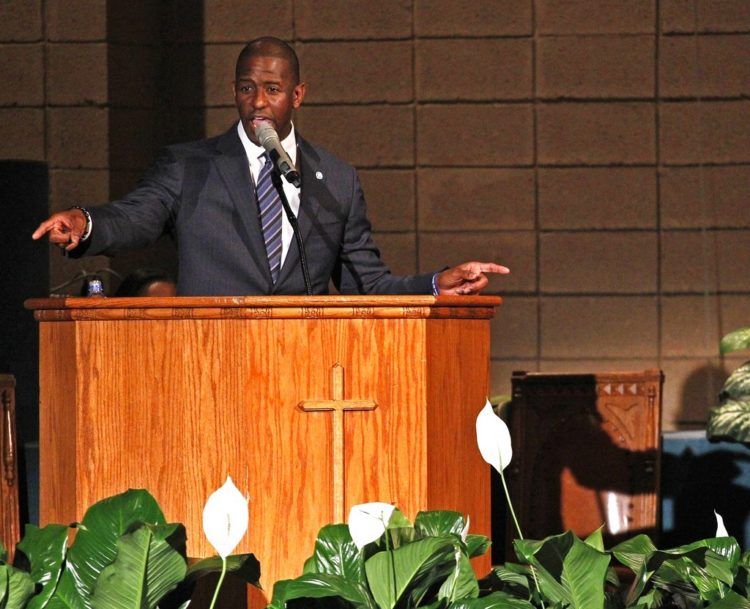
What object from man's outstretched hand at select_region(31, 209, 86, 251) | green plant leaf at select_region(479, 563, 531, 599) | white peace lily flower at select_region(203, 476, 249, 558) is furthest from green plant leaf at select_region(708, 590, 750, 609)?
man's outstretched hand at select_region(31, 209, 86, 251)

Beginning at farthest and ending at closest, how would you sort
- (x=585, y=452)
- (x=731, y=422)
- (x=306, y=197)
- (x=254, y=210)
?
1. (x=585, y=452)
2. (x=731, y=422)
3. (x=306, y=197)
4. (x=254, y=210)

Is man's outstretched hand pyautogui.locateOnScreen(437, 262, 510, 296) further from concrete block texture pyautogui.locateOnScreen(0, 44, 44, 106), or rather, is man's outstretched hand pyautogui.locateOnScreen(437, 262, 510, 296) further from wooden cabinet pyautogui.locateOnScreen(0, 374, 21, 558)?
concrete block texture pyautogui.locateOnScreen(0, 44, 44, 106)

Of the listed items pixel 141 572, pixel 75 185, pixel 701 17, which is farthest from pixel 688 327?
pixel 141 572

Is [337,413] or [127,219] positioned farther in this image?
[127,219]

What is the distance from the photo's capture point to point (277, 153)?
7.98 feet

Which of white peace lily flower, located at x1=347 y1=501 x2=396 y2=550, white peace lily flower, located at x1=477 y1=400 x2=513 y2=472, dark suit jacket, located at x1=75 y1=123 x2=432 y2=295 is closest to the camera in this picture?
white peace lily flower, located at x1=347 y1=501 x2=396 y2=550

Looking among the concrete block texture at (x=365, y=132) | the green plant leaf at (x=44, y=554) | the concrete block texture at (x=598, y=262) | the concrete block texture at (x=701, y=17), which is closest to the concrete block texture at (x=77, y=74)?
the concrete block texture at (x=365, y=132)

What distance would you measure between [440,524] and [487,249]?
4.34 metres

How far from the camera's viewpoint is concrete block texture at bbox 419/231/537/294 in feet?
19.6

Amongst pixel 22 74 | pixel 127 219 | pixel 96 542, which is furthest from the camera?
pixel 22 74

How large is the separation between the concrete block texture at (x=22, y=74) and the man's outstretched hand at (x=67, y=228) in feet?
10.8

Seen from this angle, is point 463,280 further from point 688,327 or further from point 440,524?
point 688,327

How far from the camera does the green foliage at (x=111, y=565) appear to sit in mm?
1456

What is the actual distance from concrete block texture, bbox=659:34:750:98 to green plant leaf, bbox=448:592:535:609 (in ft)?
15.8
